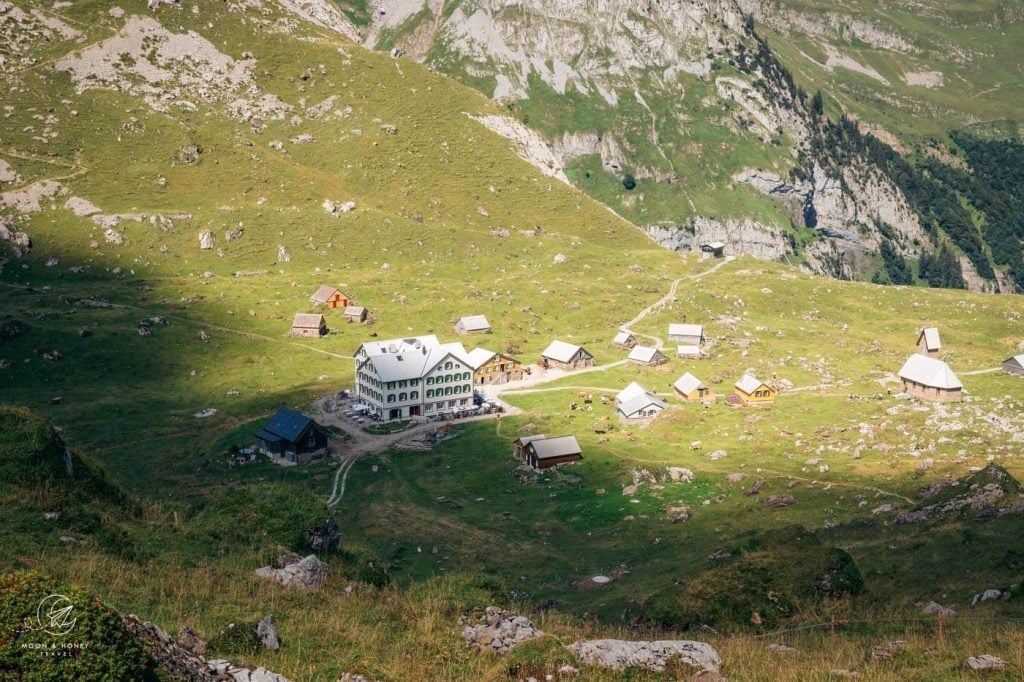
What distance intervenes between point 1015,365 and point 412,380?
7700cm

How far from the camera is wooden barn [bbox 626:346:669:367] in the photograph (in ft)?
403

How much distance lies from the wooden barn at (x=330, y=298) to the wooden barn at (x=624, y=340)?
44.3 m


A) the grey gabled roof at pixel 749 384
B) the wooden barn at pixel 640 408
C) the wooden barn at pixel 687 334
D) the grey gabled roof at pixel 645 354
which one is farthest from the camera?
the wooden barn at pixel 687 334

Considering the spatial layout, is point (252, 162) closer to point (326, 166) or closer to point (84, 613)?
point (326, 166)

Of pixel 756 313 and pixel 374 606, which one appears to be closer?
pixel 374 606

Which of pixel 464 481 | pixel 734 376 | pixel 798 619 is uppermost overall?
pixel 798 619

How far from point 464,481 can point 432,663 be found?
62997mm

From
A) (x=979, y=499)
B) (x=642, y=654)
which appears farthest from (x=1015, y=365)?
(x=642, y=654)

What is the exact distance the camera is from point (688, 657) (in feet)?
83.9

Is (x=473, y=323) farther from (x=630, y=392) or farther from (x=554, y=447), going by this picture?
(x=554, y=447)

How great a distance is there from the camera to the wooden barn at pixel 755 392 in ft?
344

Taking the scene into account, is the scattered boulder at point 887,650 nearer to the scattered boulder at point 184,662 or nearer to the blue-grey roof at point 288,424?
the scattered boulder at point 184,662

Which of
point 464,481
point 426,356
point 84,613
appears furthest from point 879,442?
point 84,613

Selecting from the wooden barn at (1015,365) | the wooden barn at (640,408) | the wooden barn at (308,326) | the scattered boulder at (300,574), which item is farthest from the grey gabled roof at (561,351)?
the scattered boulder at (300,574)
